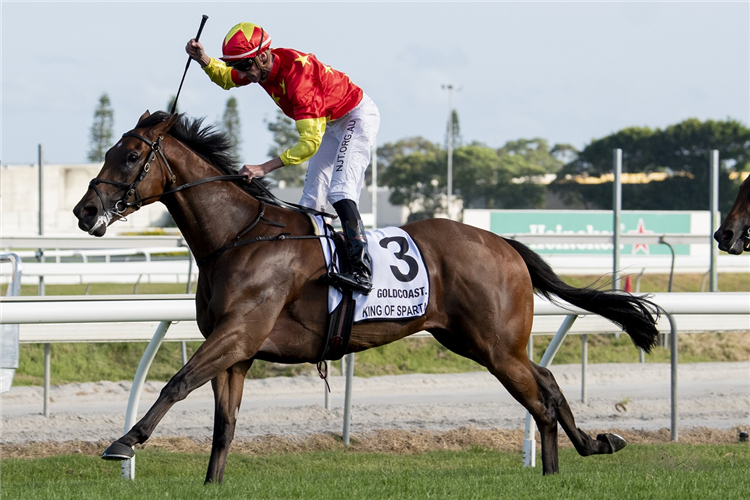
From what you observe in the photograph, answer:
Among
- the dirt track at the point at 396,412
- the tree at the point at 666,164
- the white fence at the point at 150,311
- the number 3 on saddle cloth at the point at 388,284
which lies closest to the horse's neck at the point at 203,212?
the number 3 on saddle cloth at the point at 388,284

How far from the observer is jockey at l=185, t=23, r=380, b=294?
446 centimetres

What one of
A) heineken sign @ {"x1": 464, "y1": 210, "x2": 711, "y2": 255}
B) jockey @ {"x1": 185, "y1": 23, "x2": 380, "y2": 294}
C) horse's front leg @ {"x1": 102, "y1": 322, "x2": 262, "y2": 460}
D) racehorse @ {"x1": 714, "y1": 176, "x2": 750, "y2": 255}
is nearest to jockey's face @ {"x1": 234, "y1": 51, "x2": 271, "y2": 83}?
jockey @ {"x1": 185, "y1": 23, "x2": 380, "y2": 294}

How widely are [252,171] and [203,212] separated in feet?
1.03

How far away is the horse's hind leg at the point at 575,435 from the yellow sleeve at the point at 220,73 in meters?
2.06

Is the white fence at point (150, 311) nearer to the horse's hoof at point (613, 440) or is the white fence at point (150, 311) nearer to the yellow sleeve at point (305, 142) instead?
the horse's hoof at point (613, 440)

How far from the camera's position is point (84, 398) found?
801cm

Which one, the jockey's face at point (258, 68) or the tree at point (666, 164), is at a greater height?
the tree at point (666, 164)

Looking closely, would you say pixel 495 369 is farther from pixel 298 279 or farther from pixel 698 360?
pixel 698 360

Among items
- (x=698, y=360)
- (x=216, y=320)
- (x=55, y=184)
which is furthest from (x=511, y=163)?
(x=216, y=320)

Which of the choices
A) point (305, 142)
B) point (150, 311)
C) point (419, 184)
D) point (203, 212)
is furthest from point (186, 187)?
point (419, 184)

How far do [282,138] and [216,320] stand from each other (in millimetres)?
58447

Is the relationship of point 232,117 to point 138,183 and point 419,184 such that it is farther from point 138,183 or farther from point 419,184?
point 138,183

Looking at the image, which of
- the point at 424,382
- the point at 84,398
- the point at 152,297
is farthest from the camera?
the point at 424,382

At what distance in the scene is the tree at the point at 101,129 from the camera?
57375 millimetres
